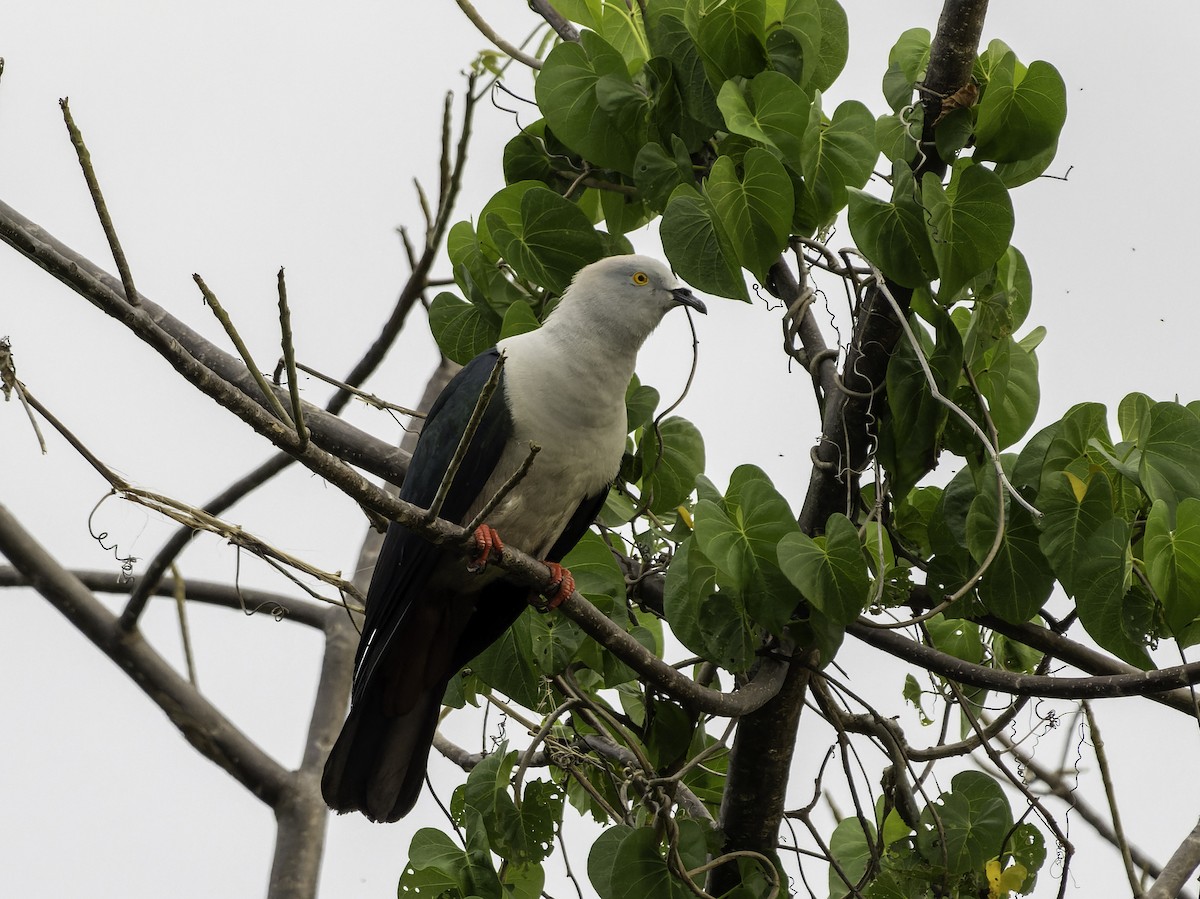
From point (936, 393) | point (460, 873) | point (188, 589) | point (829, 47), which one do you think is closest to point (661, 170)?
point (829, 47)

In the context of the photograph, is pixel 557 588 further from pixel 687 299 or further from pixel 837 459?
pixel 687 299

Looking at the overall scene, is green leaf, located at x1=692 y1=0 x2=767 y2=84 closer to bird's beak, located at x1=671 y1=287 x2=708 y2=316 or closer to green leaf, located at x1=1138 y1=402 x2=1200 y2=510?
bird's beak, located at x1=671 y1=287 x2=708 y2=316

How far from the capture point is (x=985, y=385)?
7.85 ft

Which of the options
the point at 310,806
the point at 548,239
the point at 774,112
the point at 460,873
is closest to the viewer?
the point at 774,112

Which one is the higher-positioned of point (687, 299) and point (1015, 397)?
point (687, 299)

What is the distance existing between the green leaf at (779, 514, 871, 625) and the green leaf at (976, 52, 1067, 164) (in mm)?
792

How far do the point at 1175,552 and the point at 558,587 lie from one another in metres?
1.20

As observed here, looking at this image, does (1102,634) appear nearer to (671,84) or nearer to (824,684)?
(824,684)

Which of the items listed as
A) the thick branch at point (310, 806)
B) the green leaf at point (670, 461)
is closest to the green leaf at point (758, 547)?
the green leaf at point (670, 461)

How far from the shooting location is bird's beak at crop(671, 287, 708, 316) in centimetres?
311

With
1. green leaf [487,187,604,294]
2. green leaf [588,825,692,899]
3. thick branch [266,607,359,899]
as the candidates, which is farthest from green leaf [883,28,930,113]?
thick branch [266,607,359,899]

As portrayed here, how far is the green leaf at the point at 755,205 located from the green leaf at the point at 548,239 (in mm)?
481

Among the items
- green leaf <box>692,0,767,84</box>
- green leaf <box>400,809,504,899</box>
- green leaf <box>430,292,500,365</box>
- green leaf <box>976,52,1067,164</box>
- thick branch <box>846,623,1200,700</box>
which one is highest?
green leaf <box>692,0,767,84</box>

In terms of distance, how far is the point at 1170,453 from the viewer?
7.34 ft
